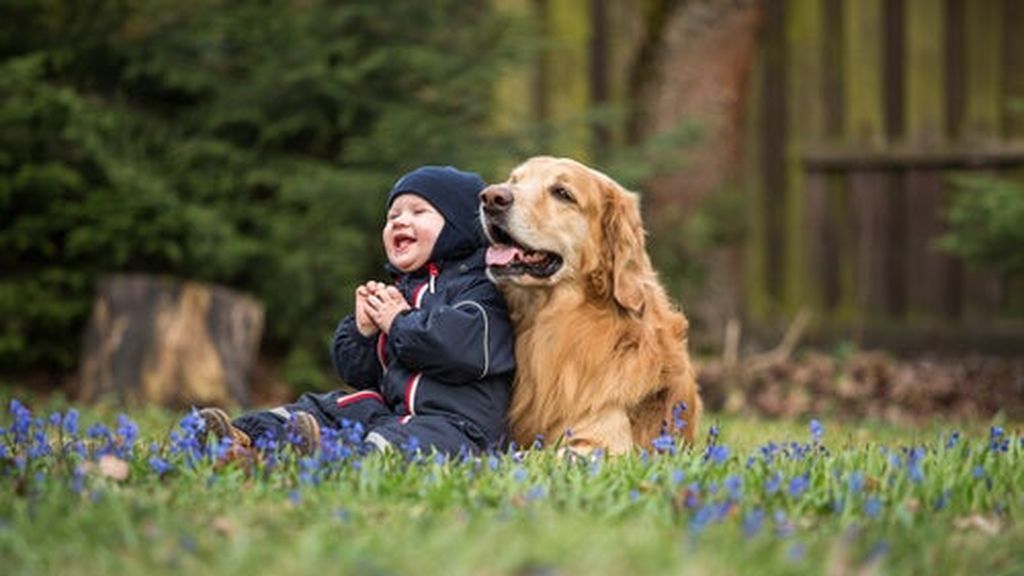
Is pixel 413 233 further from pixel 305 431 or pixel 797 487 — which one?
pixel 797 487

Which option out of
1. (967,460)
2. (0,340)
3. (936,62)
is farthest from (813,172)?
(967,460)

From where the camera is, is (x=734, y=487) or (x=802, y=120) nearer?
(x=734, y=487)

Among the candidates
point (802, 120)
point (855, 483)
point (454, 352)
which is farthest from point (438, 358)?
point (802, 120)

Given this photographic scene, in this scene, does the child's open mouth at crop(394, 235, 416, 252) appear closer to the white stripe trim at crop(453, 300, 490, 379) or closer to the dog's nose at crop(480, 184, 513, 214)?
the white stripe trim at crop(453, 300, 490, 379)

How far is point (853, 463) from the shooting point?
409 centimetres

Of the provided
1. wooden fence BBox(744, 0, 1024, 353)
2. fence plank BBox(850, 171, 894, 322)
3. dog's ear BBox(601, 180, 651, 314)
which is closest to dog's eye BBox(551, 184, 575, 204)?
dog's ear BBox(601, 180, 651, 314)

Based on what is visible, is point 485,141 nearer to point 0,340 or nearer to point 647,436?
point 0,340

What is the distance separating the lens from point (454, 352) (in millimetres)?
4578

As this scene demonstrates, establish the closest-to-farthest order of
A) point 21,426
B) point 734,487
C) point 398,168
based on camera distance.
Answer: point 734,487 → point 21,426 → point 398,168

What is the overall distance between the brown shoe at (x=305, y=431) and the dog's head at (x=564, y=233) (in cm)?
85

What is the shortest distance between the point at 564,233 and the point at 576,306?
0.28m

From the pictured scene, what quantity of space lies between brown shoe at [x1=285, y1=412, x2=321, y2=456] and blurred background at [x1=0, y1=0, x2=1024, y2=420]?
4.52 meters

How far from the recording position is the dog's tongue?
471 cm

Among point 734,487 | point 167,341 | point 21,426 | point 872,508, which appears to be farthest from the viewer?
point 167,341
